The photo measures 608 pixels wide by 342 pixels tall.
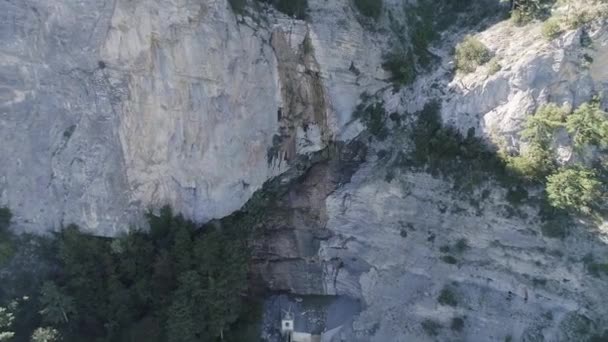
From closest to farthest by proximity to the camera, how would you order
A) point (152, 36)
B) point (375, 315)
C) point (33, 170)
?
point (152, 36) → point (33, 170) → point (375, 315)

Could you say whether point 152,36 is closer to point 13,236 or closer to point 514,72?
point 13,236

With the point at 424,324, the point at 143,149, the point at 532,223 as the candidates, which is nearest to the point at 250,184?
the point at 143,149

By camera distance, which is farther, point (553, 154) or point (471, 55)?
point (471, 55)

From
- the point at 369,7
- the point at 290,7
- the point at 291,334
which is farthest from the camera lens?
the point at 291,334

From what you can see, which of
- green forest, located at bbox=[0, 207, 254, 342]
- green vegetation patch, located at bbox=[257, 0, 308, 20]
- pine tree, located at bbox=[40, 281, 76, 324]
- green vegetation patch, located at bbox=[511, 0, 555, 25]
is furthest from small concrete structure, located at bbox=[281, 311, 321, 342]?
green vegetation patch, located at bbox=[511, 0, 555, 25]

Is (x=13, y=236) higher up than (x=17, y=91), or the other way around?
(x=17, y=91)

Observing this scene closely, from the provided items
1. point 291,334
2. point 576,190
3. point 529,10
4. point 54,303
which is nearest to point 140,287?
point 54,303

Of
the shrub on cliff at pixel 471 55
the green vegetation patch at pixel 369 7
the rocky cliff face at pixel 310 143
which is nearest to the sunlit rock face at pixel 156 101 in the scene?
the rocky cliff face at pixel 310 143

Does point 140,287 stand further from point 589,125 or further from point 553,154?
point 589,125

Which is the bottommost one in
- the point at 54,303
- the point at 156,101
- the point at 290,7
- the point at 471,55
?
the point at 54,303
